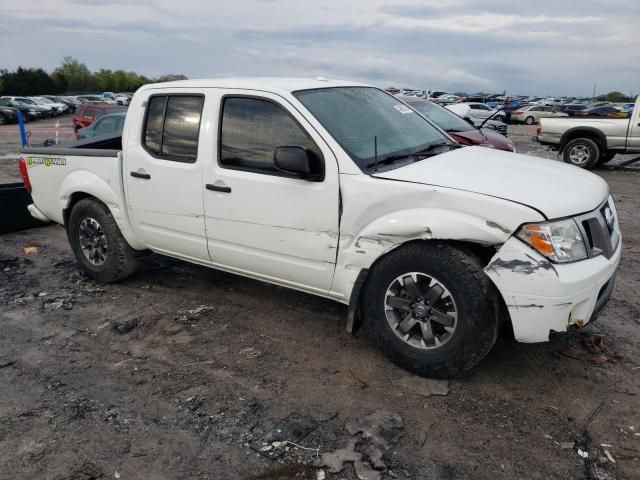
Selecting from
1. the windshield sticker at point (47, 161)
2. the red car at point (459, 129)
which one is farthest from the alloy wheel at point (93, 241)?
the red car at point (459, 129)

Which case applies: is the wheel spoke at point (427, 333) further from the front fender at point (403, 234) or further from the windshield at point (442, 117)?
the windshield at point (442, 117)

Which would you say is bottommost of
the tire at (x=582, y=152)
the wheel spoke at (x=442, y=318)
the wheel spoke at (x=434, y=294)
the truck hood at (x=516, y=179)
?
the tire at (x=582, y=152)

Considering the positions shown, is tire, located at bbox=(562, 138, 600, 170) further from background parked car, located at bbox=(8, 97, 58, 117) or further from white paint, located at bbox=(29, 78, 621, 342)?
background parked car, located at bbox=(8, 97, 58, 117)

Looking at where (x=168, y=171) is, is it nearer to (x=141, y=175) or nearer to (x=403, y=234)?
(x=141, y=175)

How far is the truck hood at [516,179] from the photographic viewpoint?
118 inches

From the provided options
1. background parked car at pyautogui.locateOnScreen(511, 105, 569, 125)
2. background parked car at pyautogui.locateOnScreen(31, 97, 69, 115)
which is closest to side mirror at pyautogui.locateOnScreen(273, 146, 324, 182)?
background parked car at pyautogui.locateOnScreen(511, 105, 569, 125)

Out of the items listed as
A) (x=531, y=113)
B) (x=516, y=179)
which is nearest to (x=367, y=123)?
(x=516, y=179)

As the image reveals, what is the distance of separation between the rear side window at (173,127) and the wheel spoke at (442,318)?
2115 mm

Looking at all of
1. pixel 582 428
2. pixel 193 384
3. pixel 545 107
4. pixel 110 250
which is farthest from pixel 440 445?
pixel 545 107

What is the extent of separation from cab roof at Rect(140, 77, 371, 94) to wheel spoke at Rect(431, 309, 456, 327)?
180cm

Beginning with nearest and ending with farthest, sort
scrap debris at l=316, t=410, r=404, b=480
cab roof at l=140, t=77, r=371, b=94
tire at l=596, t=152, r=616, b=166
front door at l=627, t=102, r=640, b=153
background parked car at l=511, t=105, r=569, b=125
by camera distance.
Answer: scrap debris at l=316, t=410, r=404, b=480
cab roof at l=140, t=77, r=371, b=94
front door at l=627, t=102, r=640, b=153
tire at l=596, t=152, r=616, b=166
background parked car at l=511, t=105, r=569, b=125

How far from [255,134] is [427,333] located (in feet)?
5.96

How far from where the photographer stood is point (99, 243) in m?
5.05

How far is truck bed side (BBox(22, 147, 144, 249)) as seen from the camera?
4.67 m
